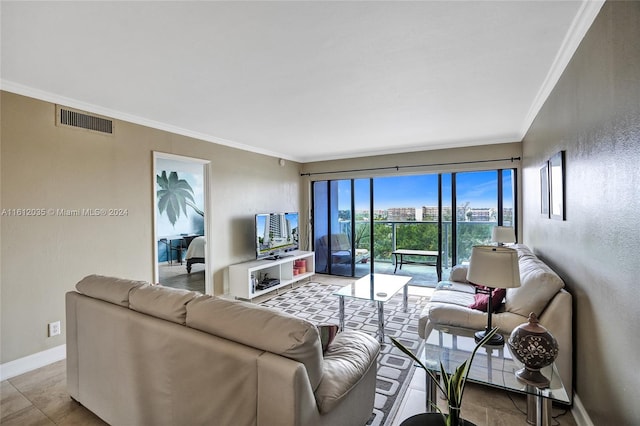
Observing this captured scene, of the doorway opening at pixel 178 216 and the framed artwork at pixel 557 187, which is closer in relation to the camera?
the framed artwork at pixel 557 187

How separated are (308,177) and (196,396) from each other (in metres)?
5.28

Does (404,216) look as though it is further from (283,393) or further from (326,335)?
(283,393)

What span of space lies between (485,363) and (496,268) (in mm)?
546

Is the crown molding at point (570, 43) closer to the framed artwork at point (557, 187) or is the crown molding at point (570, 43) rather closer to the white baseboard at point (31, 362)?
the framed artwork at point (557, 187)

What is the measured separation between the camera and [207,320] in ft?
4.64

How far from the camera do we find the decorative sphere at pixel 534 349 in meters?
1.45

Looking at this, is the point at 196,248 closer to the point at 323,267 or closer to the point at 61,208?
the point at 323,267

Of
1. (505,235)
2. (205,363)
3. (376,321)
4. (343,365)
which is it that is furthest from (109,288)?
(505,235)

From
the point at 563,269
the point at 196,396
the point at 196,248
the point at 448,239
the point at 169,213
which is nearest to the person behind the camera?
the point at 196,396

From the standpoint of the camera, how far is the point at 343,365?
1.55m

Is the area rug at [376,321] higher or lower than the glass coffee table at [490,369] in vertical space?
lower

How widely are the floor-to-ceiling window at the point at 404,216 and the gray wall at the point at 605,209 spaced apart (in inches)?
108

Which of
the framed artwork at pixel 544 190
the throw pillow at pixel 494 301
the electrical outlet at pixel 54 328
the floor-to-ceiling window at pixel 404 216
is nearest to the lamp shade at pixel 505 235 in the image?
the floor-to-ceiling window at pixel 404 216

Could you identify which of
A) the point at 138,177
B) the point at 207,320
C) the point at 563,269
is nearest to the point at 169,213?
the point at 138,177
